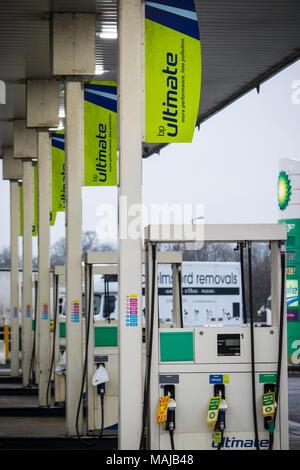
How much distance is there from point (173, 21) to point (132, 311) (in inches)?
107

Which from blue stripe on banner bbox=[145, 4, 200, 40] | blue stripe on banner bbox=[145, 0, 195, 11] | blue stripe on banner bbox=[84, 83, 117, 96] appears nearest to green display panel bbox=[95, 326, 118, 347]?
blue stripe on banner bbox=[84, 83, 117, 96]

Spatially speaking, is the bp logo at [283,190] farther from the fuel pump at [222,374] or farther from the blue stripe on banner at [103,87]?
the fuel pump at [222,374]

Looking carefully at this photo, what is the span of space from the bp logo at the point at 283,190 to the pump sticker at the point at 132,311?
48.6ft

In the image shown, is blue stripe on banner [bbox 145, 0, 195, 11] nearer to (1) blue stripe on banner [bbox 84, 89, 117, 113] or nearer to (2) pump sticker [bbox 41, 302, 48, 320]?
(1) blue stripe on banner [bbox 84, 89, 117, 113]

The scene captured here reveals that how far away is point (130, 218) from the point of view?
7320mm

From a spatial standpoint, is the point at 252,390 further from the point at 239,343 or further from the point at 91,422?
the point at 91,422

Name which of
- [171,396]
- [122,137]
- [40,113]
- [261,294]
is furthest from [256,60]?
[261,294]

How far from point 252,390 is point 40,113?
951 centimetres

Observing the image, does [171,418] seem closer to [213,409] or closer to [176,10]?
[213,409]

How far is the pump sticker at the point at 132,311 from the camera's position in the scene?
7.28m

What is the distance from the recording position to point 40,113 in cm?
1552

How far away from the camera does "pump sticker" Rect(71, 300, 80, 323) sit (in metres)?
11.8

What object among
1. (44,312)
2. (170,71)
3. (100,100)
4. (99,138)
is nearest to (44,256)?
(44,312)

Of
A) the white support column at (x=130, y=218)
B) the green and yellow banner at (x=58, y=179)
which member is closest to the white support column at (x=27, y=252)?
the green and yellow banner at (x=58, y=179)
